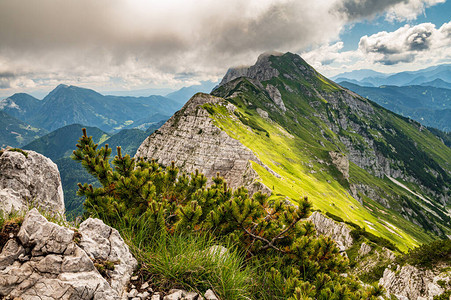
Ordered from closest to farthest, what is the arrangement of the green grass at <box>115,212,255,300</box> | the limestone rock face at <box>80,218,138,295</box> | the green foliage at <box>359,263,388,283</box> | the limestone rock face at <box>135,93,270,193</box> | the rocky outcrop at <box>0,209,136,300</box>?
the rocky outcrop at <box>0,209,136,300</box> → the limestone rock face at <box>80,218,138,295</box> → the green grass at <box>115,212,255,300</box> → the green foliage at <box>359,263,388,283</box> → the limestone rock face at <box>135,93,270,193</box>

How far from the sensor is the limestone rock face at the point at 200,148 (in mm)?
98800

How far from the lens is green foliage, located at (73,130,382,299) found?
19.5ft

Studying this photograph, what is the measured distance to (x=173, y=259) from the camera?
526 cm

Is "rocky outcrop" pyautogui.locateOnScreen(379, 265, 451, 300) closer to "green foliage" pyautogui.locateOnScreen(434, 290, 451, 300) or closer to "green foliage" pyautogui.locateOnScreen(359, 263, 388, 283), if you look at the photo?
"green foliage" pyautogui.locateOnScreen(434, 290, 451, 300)

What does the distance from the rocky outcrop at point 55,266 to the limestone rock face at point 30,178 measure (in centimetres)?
748

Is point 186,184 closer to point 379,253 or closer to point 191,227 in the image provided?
point 191,227

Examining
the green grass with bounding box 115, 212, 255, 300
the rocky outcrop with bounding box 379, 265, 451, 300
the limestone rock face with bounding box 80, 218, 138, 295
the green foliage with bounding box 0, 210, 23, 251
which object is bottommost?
the rocky outcrop with bounding box 379, 265, 451, 300

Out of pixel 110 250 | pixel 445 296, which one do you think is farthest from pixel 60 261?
pixel 445 296

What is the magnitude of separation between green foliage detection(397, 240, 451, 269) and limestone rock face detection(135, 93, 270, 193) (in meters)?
60.5

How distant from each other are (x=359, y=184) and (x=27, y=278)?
234 meters

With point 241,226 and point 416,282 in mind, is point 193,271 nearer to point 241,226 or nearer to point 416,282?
point 241,226

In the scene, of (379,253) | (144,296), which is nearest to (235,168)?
(379,253)

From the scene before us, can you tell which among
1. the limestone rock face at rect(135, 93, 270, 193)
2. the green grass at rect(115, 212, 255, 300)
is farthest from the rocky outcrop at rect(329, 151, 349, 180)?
the green grass at rect(115, 212, 255, 300)

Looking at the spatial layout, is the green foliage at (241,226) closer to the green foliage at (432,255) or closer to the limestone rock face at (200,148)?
the green foliage at (432,255)
